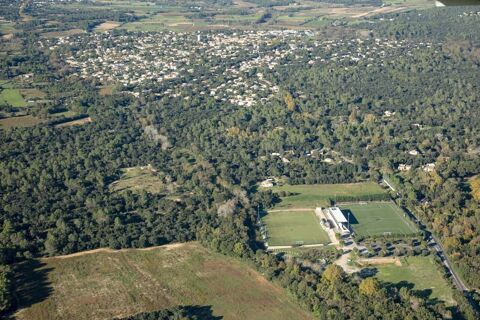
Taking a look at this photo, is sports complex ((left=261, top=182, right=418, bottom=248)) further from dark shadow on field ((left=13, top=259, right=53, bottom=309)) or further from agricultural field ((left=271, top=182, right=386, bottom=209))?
dark shadow on field ((left=13, top=259, right=53, bottom=309))

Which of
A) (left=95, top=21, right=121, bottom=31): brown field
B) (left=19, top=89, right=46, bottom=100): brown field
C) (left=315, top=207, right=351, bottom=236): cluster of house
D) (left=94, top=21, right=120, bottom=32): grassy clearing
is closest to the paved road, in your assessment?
(left=315, top=207, right=351, bottom=236): cluster of house

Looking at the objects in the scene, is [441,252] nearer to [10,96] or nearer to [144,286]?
[144,286]

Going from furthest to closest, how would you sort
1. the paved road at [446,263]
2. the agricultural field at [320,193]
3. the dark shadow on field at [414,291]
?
the agricultural field at [320,193] < the paved road at [446,263] < the dark shadow on field at [414,291]

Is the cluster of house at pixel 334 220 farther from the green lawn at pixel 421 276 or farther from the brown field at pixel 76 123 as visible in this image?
the brown field at pixel 76 123

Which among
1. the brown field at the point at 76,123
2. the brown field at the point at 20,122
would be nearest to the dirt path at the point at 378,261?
the brown field at the point at 76,123

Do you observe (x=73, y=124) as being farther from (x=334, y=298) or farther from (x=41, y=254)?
(x=334, y=298)

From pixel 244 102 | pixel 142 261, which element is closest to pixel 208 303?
pixel 142 261
